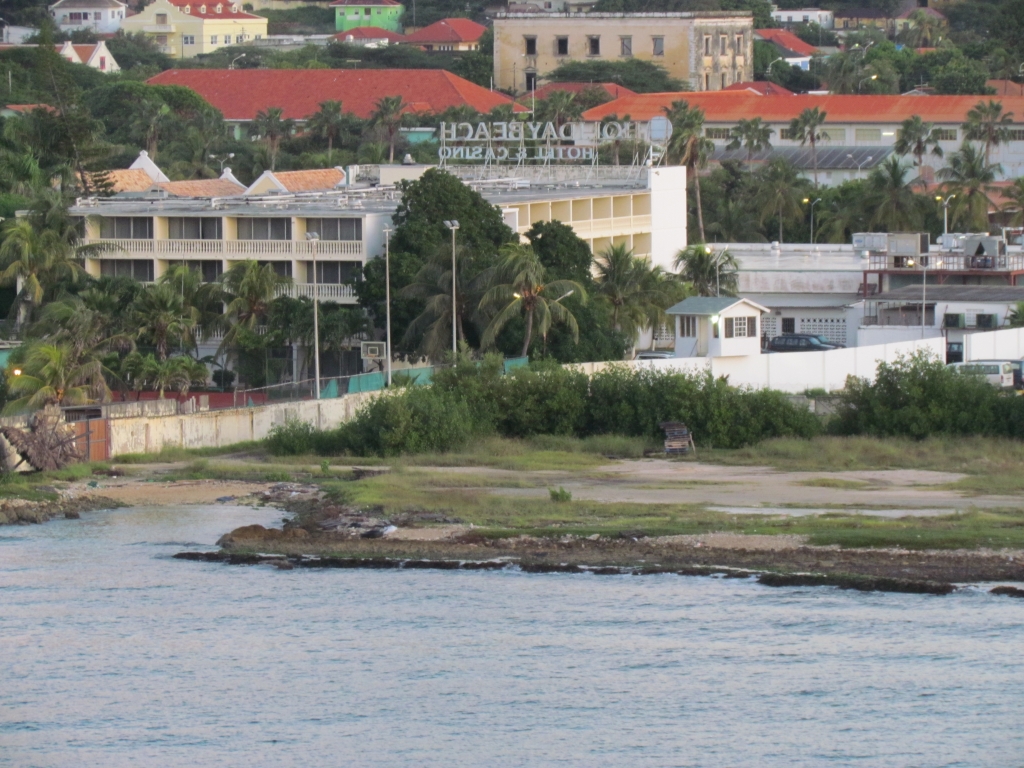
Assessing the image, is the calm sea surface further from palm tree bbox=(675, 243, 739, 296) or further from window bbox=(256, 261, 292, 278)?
palm tree bbox=(675, 243, 739, 296)

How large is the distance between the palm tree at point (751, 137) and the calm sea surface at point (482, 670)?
8139 centimetres

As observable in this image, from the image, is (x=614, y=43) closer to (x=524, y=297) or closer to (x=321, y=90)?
(x=321, y=90)

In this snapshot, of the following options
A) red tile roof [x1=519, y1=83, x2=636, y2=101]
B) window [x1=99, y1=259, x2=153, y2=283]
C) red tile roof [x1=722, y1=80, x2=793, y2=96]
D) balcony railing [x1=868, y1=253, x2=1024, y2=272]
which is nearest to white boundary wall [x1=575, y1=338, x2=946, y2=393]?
balcony railing [x1=868, y1=253, x2=1024, y2=272]

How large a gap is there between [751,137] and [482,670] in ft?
283

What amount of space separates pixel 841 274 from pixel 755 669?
4258cm

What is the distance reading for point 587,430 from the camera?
5241 cm

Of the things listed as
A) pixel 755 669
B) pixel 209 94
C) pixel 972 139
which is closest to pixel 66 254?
pixel 755 669

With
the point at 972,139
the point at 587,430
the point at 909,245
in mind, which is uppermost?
the point at 972,139

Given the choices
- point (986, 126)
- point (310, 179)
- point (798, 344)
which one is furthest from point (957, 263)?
point (986, 126)

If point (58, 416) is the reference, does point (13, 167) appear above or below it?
above

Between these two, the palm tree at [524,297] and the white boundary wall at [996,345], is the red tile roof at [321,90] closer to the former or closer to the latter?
the white boundary wall at [996,345]

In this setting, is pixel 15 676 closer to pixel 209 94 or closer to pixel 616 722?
pixel 616 722

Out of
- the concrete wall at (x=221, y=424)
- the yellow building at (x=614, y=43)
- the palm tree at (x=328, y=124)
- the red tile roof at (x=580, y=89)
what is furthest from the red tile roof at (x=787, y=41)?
the concrete wall at (x=221, y=424)

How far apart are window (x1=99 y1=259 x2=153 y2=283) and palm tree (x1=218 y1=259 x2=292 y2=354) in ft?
19.4
